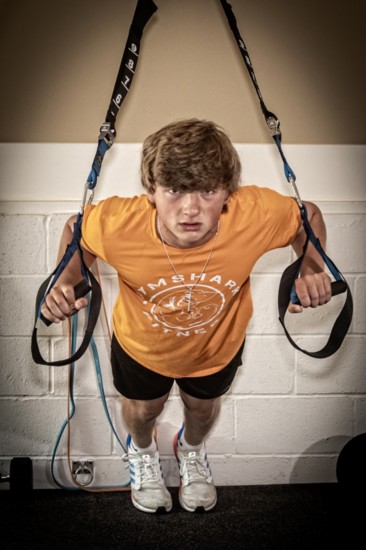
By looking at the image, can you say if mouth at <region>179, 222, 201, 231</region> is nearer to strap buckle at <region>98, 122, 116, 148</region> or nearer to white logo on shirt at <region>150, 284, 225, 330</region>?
white logo on shirt at <region>150, 284, 225, 330</region>

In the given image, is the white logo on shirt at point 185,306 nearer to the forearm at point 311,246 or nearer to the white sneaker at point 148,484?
the forearm at point 311,246

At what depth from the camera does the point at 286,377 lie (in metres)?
1.93

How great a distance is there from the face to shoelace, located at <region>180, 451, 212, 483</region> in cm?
82

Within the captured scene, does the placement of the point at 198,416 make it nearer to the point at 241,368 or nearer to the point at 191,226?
the point at 241,368

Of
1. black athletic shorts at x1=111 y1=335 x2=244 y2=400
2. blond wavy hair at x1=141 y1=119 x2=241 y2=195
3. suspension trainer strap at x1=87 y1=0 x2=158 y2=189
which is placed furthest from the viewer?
black athletic shorts at x1=111 y1=335 x2=244 y2=400

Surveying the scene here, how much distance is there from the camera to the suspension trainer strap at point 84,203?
4.71 ft

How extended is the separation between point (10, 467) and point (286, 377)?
1006 millimetres

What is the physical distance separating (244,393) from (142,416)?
0.39 metres

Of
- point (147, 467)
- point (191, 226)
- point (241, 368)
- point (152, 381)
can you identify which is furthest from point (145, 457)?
point (191, 226)

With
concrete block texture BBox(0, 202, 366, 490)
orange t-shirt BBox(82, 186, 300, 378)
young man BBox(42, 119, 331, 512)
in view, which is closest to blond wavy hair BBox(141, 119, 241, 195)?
young man BBox(42, 119, 331, 512)

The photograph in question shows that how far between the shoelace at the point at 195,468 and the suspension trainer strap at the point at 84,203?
0.61 meters

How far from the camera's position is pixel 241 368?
1908 mm

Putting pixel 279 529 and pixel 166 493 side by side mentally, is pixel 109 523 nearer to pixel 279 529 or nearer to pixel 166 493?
pixel 166 493

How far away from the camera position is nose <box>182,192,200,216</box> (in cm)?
136
